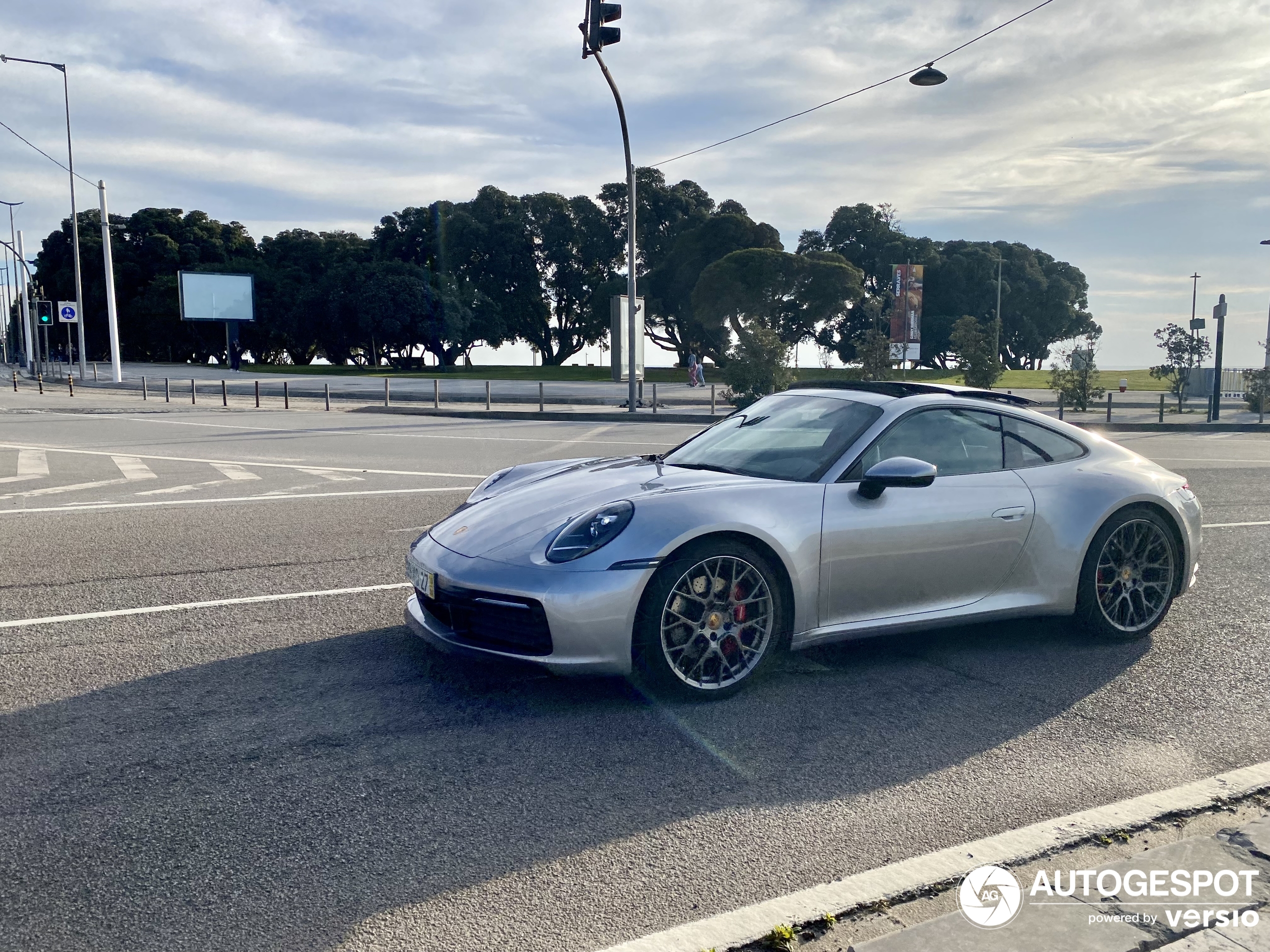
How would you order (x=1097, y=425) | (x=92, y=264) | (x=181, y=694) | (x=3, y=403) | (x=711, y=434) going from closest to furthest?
(x=181, y=694)
(x=711, y=434)
(x=1097, y=425)
(x=3, y=403)
(x=92, y=264)

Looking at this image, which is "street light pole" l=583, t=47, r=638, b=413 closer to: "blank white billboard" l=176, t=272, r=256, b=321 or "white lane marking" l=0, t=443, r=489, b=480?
"white lane marking" l=0, t=443, r=489, b=480

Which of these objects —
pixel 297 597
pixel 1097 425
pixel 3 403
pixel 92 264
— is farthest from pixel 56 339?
pixel 297 597

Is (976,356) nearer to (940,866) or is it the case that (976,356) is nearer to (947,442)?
(947,442)

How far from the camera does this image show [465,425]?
889 inches

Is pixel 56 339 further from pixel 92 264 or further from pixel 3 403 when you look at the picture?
pixel 3 403

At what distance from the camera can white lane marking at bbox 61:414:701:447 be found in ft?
59.1

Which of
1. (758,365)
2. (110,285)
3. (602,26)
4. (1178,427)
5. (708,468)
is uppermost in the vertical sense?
(602,26)

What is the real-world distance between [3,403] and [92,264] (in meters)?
53.8

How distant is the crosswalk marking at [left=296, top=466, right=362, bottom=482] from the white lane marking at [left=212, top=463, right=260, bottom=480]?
606 millimetres

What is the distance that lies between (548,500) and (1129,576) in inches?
118

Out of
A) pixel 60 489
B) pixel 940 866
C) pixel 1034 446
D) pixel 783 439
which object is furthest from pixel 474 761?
pixel 60 489

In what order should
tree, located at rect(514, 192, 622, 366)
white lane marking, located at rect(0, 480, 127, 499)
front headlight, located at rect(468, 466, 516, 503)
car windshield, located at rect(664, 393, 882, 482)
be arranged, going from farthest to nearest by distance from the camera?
tree, located at rect(514, 192, 622, 366) < white lane marking, located at rect(0, 480, 127, 499) < front headlight, located at rect(468, 466, 516, 503) < car windshield, located at rect(664, 393, 882, 482)

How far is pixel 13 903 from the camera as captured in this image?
2691mm

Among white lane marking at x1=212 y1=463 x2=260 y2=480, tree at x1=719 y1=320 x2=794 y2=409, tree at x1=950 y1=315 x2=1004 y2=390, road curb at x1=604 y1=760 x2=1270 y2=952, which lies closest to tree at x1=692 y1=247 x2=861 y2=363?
tree at x1=950 y1=315 x2=1004 y2=390
